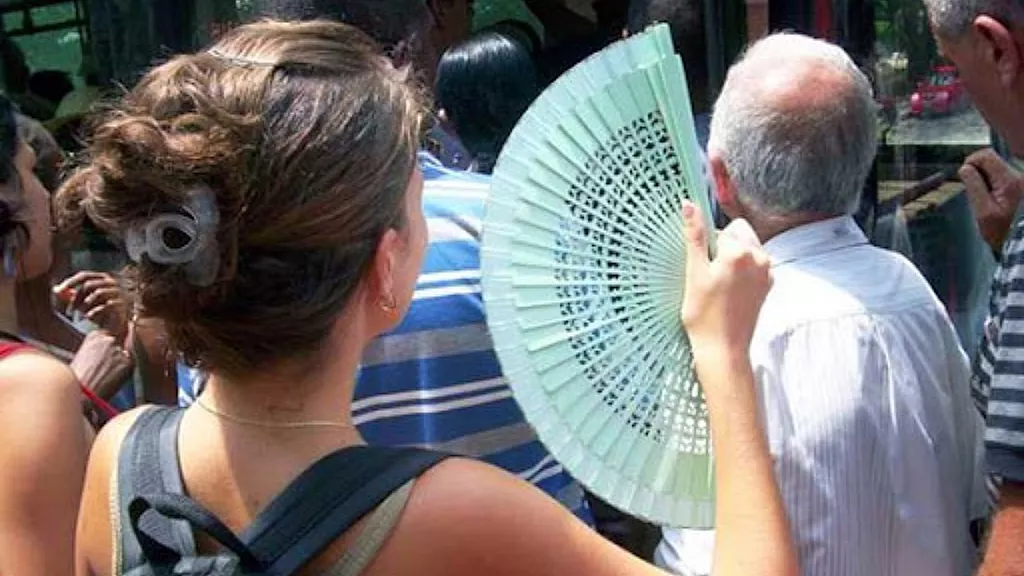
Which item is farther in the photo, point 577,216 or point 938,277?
point 938,277

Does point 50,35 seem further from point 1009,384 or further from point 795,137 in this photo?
point 1009,384

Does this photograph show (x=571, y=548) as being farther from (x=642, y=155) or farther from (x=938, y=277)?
(x=938, y=277)

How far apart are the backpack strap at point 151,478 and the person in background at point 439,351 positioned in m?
0.55

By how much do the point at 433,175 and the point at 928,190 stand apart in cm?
185

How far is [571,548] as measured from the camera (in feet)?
3.72

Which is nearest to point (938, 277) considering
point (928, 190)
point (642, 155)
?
point (928, 190)

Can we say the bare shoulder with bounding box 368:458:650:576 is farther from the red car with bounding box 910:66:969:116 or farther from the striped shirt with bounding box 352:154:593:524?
the red car with bounding box 910:66:969:116

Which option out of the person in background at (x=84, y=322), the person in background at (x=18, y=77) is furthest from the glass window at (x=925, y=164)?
the person in background at (x=18, y=77)

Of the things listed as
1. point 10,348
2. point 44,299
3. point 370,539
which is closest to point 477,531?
point 370,539

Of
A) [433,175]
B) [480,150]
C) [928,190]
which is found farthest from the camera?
[928,190]

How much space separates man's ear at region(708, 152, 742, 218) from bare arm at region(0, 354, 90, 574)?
90 centimetres

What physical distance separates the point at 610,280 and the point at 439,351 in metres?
0.49

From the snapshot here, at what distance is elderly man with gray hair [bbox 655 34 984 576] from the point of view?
1667 mm

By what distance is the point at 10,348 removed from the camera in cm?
179
